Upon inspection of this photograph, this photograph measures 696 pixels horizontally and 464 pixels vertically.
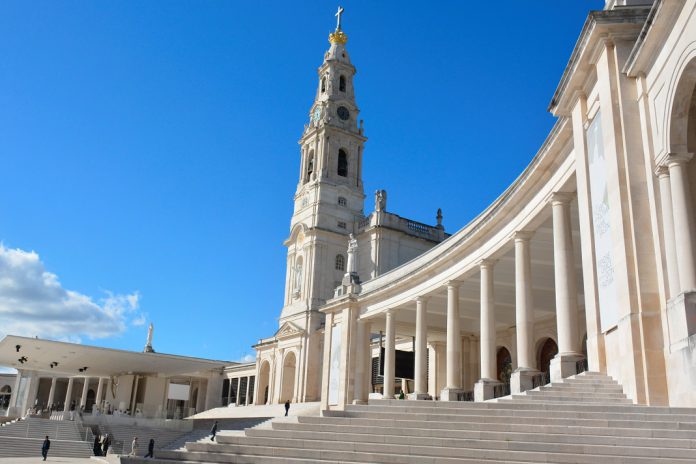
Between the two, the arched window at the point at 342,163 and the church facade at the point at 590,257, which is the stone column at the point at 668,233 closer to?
the church facade at the point at 590,257

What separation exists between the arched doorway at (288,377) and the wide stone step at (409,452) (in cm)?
4294

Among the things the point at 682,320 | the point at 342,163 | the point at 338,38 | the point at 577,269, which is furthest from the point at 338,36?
the point at 682,320

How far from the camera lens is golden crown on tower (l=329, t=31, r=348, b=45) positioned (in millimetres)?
64938

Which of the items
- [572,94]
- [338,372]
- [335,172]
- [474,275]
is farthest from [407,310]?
[335,172]

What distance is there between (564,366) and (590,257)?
2.94 metres

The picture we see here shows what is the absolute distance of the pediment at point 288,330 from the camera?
2093 inches

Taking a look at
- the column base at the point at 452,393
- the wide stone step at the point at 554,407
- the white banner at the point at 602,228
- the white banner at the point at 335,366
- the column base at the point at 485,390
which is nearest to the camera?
the wide stone step at the point at 554,407

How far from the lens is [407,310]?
3441cm

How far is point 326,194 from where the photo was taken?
186ft

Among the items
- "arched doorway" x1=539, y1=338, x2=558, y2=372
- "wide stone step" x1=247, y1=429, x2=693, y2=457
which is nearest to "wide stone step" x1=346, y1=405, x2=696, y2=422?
"wide stone step" x1=247, y1=429, x2=693, y2=457

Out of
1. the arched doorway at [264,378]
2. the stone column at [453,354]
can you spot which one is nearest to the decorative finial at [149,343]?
the arched doorway at [264,378]

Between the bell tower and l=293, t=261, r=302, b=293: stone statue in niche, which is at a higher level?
the bell tower

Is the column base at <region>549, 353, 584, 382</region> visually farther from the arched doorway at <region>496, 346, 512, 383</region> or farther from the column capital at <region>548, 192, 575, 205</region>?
the arched doorway at <region>496, 346, 512, 383</region>

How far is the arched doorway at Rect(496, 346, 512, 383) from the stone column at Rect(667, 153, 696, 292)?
2729 cm
